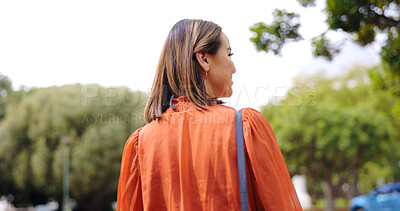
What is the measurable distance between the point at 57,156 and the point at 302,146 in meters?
15.6

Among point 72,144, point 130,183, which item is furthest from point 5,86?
point 130,183

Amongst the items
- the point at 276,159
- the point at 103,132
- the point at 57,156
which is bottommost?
the point at 57,156

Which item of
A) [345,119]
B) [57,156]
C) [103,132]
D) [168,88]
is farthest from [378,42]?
[57,156]

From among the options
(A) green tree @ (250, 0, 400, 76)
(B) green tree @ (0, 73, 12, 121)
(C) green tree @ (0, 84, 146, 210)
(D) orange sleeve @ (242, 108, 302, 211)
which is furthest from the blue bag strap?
(B) green tree @ (0, 73, 12, 121)

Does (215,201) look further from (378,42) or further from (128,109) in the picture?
(128,109)

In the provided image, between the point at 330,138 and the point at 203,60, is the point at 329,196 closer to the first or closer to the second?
the point at 330,138

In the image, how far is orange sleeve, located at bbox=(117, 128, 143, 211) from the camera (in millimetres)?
1665

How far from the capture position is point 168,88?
68.2 inches

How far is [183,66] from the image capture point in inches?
64.2

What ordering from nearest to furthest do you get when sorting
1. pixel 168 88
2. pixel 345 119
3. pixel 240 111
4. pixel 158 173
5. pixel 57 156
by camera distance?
pixel 240 111, pixel 158 173, pixel 168 88, pixel 345 119, pixel 57 156

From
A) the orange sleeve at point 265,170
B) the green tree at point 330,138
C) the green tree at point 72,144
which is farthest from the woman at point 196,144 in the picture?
the green tree at point 72,144

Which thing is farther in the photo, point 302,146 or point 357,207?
point 302,146

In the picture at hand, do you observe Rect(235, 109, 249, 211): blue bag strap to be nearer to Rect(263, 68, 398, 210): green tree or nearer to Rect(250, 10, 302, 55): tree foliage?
Rect(250, 10, 302, 55): tree foliage

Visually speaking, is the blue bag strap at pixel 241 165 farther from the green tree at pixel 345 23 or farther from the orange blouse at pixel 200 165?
the green tree at pixel 345 23
